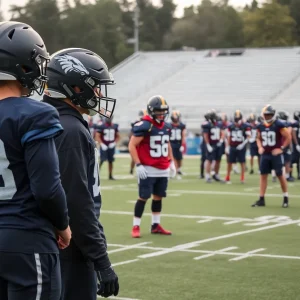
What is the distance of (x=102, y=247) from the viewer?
147 inches

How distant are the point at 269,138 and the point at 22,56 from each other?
381 inches

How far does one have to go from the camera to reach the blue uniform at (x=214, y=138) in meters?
18.6

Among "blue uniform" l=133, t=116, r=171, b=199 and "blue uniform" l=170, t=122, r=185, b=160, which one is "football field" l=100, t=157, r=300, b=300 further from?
"blue uniform" l=170, t=122, r=185, b=160

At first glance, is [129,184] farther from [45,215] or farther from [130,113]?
[130,113]

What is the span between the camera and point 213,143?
18.8 metres

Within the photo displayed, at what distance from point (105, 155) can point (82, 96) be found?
1583 centimetres

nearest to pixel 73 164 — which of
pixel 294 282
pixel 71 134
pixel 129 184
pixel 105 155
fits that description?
pixel 71 134

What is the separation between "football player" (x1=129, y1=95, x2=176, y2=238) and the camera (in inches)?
381

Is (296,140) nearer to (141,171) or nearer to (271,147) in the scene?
(271,147)

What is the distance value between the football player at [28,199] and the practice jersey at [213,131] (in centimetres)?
1555

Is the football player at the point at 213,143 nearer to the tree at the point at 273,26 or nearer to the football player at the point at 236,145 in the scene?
the football player at the point at 236,145

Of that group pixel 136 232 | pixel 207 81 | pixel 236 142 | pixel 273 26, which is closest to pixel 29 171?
pixel 136 232

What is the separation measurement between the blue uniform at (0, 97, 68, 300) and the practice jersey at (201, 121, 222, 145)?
1558cm

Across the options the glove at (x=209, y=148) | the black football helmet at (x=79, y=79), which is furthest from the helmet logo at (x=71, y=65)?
the glove at (x=209, y=148)
